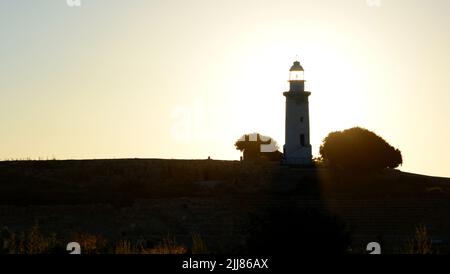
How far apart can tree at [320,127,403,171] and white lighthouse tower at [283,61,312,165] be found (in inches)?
62.4

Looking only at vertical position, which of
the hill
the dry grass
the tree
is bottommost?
the dry grass

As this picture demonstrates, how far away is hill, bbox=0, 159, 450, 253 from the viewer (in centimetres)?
4619

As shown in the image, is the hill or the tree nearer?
the hill

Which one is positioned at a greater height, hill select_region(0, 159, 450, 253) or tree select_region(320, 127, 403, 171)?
tree select_region(320, 127, 403, 171)

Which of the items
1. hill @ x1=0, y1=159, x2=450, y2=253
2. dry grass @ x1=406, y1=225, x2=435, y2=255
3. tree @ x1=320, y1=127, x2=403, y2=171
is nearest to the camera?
dry grass @ x1=406, y1=225, x2=435, y2=255

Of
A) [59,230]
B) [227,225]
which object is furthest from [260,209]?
[59,230]

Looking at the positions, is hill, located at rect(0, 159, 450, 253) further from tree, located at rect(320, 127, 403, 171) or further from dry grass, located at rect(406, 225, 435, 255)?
dry grass, located at rect(406, 225, 435, 255)

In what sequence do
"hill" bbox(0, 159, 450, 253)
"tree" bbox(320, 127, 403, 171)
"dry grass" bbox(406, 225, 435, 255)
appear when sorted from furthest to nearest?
"tree" bbox(320, 127, 403, 171) < "hill" bbox(0, 159, 450, 253) < "dry grass" bbox(406, 225, 435, 255)

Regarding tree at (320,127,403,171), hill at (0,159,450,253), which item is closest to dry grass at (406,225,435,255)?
hill at (0,159,450,253)

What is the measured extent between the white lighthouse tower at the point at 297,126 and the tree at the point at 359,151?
1.59 m

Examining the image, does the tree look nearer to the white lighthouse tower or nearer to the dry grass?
the white lighthouse tower

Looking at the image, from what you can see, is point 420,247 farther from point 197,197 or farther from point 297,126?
point 297,126
